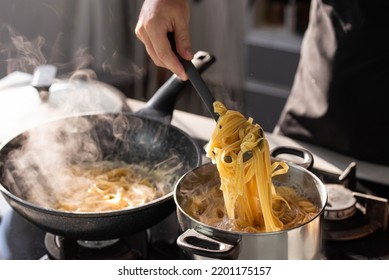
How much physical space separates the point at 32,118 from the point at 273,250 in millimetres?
927

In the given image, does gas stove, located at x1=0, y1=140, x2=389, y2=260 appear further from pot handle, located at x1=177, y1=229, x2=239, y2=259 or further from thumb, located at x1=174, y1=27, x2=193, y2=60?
thumb, located at x1=174, y1=27, x2=193, y2=60

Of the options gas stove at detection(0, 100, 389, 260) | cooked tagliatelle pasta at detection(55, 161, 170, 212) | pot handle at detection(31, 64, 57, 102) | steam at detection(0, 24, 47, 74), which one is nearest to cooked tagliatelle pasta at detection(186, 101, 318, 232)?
gas stove at detection(0, 100, 389, 260)

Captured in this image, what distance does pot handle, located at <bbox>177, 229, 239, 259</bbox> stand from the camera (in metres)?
0.98

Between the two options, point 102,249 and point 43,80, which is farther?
point 43,80

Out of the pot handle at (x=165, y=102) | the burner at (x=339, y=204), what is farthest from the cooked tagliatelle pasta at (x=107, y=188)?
A: the burner at (x=339, y=204)

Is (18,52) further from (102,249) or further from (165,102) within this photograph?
(102,249)

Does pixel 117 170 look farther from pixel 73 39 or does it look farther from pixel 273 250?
pixel 73 39

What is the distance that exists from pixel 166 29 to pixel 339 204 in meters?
0.52

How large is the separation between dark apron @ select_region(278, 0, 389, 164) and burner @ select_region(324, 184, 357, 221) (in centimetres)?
33

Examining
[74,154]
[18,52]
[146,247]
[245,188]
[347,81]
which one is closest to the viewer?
[245,188]

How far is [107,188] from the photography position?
1.43 metres

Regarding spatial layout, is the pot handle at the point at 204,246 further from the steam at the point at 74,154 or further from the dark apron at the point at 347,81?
the dark apron at the point at 347,81

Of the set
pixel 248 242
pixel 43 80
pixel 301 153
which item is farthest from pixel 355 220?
pixel 43 80

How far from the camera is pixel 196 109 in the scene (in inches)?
130
